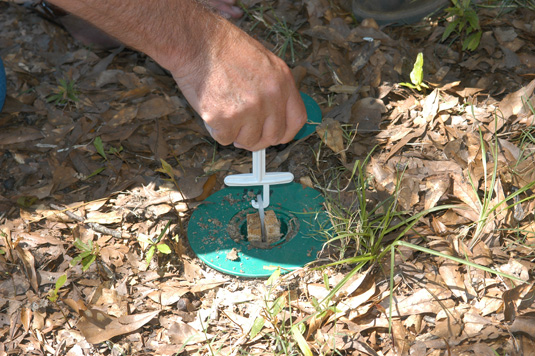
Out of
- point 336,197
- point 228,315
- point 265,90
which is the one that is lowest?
point 228,315

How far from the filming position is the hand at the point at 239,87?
1515mm

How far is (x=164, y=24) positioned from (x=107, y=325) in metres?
0.94

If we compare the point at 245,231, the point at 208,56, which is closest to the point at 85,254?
the point at 245,231

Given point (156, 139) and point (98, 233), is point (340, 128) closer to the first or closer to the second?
point (156, 139)

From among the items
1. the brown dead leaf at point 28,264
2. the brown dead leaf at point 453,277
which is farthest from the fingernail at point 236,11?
the brown dead leaf at point 453,277

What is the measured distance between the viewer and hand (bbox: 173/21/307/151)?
151 cm

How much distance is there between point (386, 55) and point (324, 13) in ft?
1.40

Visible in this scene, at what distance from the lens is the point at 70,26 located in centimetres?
274

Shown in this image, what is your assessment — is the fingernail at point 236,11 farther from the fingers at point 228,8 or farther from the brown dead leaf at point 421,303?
the brown dead leaf at point 421,303

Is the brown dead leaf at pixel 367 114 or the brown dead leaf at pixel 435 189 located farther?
the brown dead leaf at pixel 367 114

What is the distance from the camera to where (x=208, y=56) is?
4.99 feet

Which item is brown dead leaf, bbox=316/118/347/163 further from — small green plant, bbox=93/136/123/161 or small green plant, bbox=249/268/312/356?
small green plant, bbox=93/136/123/161

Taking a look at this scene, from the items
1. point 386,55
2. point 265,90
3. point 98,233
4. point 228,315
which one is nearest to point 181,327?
point 228,315

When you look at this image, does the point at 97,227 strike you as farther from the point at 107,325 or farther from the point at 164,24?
the point at 164,24
